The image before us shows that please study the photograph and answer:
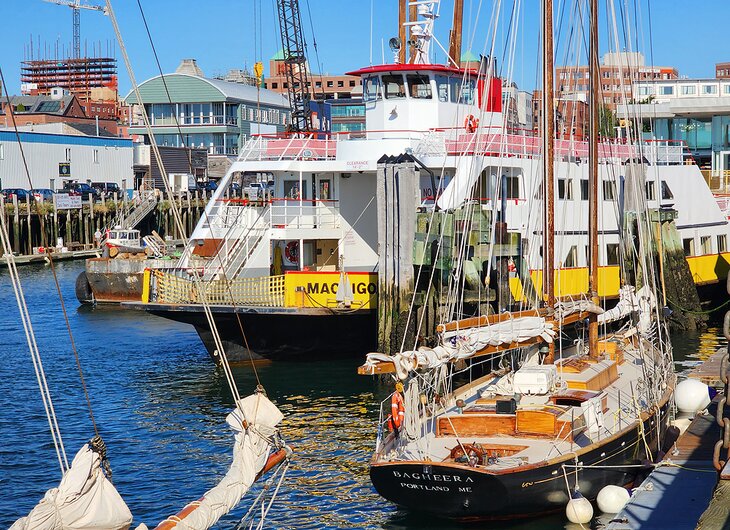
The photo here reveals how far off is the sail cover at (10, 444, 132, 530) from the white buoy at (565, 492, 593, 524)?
26.6ft

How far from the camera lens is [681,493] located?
47.8ft

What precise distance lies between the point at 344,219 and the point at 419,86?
5024 mm

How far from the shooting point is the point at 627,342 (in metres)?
26.5

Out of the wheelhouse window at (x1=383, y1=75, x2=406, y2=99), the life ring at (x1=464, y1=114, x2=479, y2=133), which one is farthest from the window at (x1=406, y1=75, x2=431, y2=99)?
the life ring at (x1=464, y1=114, x2=479, y2=133)

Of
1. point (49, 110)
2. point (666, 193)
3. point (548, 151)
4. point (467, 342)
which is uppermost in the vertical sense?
point (49, 110)

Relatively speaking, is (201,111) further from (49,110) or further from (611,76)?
(611,76)

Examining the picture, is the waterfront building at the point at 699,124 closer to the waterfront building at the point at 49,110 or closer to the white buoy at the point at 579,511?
the white buoy at the point at 579,511

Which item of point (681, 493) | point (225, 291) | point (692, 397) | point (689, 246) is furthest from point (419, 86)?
point (681, 493)

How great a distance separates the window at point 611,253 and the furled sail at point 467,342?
52.8 ft

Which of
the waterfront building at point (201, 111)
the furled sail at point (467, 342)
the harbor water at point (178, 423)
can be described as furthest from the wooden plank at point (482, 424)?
the waterfront building at point (201, 111)

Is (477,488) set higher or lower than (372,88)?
lower

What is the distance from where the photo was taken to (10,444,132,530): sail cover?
10453 millimetres

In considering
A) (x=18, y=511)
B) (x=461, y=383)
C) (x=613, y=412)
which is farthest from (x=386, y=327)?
(x=18, y=511)

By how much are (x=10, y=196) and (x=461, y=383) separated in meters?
49.9
